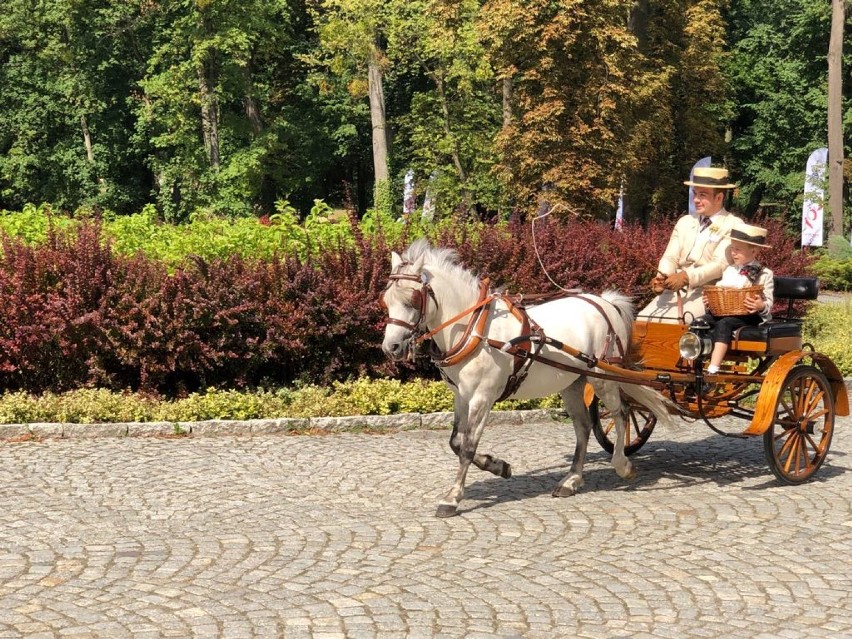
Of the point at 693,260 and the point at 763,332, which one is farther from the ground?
the point at 693,260

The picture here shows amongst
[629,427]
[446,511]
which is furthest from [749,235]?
[446,511]

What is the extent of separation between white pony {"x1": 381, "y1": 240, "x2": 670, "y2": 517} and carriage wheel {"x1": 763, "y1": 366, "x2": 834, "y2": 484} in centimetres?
90

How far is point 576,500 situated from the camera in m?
8.41

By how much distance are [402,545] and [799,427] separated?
140 inches

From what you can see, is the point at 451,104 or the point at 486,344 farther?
the point at 451,104

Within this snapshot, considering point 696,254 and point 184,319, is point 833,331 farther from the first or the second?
point 184,319

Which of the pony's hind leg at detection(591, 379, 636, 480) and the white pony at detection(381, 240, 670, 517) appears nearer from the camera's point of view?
the white pony at detection(381, 240, 670, 517)

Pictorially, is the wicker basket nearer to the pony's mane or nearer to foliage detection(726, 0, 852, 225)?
the pony's mane

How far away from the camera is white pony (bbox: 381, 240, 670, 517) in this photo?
7.73 metres

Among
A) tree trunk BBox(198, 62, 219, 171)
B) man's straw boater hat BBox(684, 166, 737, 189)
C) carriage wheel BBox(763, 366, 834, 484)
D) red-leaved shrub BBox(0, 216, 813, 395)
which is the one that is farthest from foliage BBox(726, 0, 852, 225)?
man's straw boater hat BBox(684, 166, 737, 189)

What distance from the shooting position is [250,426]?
1094cm

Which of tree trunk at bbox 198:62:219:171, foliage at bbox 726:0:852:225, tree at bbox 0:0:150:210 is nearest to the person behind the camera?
tree trunk at bbox 198:62:219:171

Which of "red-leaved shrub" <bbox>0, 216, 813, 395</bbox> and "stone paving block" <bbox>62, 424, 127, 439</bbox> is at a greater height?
"red-leaved shrub" <bbox>0, 216, 813, 395</bbox>

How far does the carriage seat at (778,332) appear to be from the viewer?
28.8 feet
